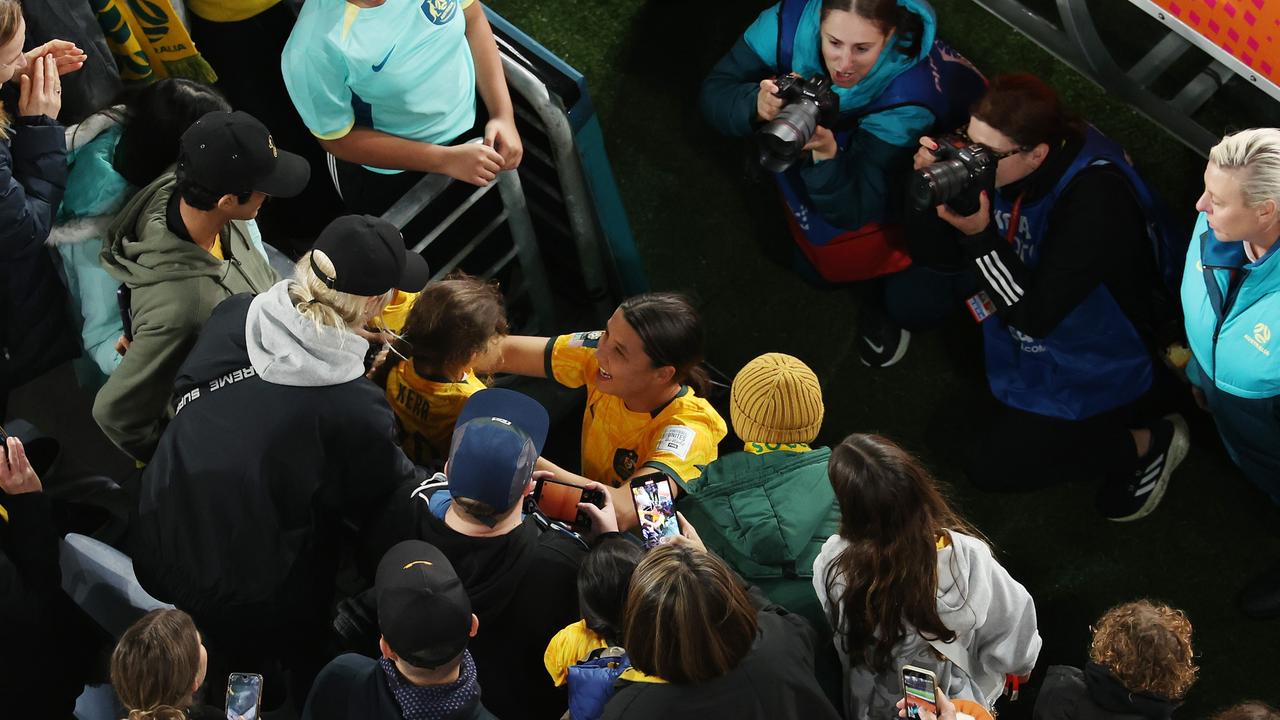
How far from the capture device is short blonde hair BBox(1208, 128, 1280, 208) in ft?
9.61

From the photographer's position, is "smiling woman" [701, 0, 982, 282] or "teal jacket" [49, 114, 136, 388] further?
"smiling woman" [701, 0, 982, 282]

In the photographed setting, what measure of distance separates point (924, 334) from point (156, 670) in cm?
288

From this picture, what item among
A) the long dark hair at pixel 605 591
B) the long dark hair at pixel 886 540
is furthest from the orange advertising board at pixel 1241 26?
the long dark hair at pixel 605 591

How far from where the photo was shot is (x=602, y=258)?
3.94 m

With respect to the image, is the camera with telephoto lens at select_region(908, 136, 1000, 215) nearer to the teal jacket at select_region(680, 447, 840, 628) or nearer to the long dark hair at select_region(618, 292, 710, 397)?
the long dark hair at select_region(618, 292, 710, 397)

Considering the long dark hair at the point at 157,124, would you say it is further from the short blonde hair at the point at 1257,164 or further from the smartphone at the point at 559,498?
the short blonde hair at the point at 1257,164

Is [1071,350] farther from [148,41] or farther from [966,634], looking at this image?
[148,41]

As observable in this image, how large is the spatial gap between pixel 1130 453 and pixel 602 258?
1860 millimetres

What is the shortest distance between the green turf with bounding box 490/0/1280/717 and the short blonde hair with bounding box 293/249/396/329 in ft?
6.41

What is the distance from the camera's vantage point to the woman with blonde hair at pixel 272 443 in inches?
101

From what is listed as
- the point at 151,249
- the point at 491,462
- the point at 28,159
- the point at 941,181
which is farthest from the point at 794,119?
the point at 28,159

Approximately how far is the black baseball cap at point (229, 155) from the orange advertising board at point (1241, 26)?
107 inches

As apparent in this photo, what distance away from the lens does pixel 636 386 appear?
10.0 ft

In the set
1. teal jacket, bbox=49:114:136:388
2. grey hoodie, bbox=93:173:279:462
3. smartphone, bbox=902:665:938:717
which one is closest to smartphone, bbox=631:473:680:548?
smartphone, bbox=902:665:938:717
